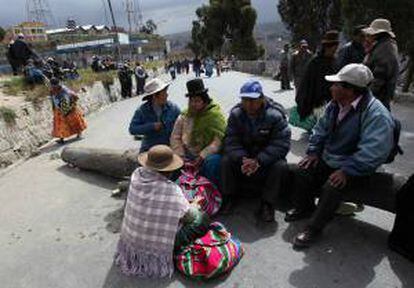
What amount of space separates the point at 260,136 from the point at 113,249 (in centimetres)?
202

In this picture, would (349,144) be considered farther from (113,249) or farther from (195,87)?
(113,249)

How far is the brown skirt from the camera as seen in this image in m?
10.4

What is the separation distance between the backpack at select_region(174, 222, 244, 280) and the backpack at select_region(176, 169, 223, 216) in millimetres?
740

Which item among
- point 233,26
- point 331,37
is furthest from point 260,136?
point 233,26

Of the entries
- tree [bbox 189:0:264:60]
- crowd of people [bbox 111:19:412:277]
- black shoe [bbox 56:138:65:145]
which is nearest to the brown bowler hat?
crowd of people [bbox 111:19:412:277]

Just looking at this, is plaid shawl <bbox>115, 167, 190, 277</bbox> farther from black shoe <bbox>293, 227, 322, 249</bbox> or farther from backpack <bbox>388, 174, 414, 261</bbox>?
backpack <bbox>388, 174, 414, 261</bbox>

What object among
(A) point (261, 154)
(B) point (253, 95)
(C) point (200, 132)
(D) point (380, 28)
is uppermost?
(D) point (380, 28)

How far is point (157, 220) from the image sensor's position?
3654mm

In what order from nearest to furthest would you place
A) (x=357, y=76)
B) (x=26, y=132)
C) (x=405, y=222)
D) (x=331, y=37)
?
1. (x=405, y=222)
2. (x=357, y=76)
3. (x=331, y=37)
4. (x=26, y=132)

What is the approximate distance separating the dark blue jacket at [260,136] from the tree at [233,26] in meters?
46.8

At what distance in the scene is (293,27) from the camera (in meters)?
28.2

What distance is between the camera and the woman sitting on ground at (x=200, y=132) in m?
4.84

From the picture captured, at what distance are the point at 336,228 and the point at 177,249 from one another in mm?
1687

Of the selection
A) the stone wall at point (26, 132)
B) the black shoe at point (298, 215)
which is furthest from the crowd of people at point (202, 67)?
the black shoe at point (298, 215)
